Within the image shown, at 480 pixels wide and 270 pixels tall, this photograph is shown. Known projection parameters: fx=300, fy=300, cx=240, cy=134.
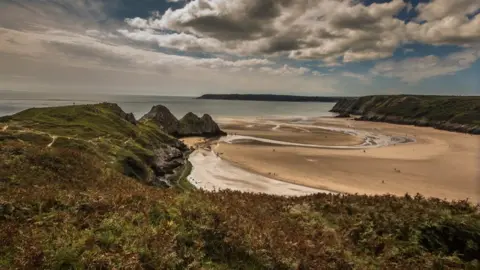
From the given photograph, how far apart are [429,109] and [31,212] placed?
592ft

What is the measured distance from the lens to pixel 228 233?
958 centimetres

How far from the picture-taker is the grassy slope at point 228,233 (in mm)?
7492

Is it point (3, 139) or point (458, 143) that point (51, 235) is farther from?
point (458, 143)

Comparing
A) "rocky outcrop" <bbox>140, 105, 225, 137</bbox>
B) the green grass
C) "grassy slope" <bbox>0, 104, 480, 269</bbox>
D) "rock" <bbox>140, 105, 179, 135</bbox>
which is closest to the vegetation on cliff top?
"rocky outcrop" <bbox>140, 105, 225, 137</bbox>

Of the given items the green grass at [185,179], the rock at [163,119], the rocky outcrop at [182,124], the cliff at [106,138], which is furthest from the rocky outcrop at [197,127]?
the green grass at [185,179]

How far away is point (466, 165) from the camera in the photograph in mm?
54625

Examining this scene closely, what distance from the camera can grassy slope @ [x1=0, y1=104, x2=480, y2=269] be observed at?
749 centimetres

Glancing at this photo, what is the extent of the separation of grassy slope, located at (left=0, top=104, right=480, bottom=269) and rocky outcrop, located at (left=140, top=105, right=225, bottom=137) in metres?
66.6

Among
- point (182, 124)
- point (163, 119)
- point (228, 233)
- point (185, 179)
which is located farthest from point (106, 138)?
point (182, 124)

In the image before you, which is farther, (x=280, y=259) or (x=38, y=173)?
(x=38, y=173)

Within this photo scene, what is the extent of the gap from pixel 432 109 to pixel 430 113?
24.2 ft

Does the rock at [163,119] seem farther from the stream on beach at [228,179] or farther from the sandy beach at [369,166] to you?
the stream on beach at [228,179]

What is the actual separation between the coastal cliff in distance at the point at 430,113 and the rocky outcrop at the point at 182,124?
9668 cm

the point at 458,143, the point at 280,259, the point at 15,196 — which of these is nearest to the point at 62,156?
the point at 15,196
